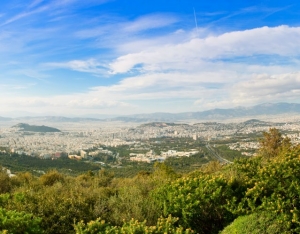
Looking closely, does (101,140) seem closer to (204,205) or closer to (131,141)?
(131,141)

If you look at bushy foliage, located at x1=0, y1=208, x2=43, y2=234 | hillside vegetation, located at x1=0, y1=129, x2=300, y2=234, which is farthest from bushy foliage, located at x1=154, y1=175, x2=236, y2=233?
bushy foliage, located at x1=0, y1=208, x2=43, y2=234

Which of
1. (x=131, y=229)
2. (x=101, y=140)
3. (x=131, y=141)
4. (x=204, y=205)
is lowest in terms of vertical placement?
(x=131, y=141)

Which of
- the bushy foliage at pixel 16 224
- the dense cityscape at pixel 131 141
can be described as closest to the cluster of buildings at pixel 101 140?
the dense cityscape at pixel 131 141

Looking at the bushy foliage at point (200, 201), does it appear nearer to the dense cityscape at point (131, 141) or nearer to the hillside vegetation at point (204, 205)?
the hillside vegetation at point (204, 205)

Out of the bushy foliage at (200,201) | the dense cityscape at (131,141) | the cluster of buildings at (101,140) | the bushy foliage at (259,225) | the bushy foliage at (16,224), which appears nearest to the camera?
the bushy foliage at (16,224)

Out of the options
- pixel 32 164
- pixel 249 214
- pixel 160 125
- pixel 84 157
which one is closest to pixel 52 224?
pixel 249 214

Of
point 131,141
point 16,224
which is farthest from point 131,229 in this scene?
point 131,141

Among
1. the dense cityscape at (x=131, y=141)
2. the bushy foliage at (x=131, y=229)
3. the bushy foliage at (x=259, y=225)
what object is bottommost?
the dense cityscape at (x=131, y=141)

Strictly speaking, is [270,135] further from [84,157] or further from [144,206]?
[84,157]

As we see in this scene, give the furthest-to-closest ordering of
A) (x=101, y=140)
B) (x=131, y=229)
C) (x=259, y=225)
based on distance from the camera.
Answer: (x=101, y=140) < (x=259, y=225) < (x=131, y=229)

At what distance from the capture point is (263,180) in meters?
8.51

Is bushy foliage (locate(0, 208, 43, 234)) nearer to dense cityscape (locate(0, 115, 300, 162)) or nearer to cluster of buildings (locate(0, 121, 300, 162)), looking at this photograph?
dense cityscape (locate(0, 115, 300, 162))

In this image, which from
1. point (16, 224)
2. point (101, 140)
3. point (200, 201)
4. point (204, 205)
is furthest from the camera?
point (101, 140)

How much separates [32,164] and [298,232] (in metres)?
38.8
